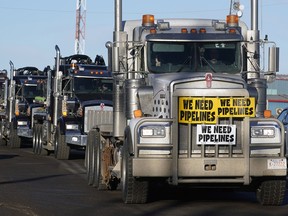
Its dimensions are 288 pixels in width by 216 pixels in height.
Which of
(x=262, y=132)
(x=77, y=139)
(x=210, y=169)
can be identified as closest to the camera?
(x=210, y=169)

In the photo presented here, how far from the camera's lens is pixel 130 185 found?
15172mm

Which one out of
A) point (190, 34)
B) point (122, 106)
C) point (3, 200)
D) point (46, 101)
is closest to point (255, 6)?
point (190, 34)

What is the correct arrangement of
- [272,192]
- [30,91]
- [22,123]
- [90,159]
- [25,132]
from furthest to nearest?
[30,91] → [22,123] → [25,132] → [90,159] → [272,192]

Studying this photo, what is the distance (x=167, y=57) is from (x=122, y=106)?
1.27m

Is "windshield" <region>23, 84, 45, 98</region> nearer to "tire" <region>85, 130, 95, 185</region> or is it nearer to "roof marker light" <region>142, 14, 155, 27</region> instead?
"tire" <region>85, 130, 95, 185</region>

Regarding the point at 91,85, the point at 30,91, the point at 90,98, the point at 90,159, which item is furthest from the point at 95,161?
the point at 30,91

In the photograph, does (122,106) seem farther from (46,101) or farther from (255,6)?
(46,101)

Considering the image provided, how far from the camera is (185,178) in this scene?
48.5 ft

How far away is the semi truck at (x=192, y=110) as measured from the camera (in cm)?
1476

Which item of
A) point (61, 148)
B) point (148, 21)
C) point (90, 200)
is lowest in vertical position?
point (90, 200)

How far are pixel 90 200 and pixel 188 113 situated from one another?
A: 262cm

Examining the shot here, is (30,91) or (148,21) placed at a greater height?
(148,21)

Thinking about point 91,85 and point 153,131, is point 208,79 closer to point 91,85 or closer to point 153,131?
point 153,131

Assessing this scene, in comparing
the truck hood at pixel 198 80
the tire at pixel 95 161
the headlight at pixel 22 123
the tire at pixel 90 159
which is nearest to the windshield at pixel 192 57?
the truck hood at pixel 198 80
